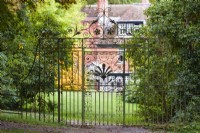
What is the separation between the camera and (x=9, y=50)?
1455 cm

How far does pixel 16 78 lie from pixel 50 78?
2700 millimetres

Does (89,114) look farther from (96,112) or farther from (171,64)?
(171,64)

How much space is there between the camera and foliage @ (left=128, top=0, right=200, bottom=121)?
1188 cm

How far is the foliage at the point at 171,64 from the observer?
1188 cm

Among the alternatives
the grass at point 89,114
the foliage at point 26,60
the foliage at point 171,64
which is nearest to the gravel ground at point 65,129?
the grass at point 89,114

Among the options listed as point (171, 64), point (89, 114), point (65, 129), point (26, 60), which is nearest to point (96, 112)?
point (89, 114)

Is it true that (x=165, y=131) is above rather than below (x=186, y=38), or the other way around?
below

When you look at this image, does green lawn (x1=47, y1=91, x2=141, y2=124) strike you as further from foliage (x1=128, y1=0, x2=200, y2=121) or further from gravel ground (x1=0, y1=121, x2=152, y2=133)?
foliage (x1=128, y1=0, x2=200, y2=121)

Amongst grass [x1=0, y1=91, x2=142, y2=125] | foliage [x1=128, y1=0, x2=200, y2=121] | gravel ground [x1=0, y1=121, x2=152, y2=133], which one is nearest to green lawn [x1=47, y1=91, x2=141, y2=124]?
grass [x1=0, y1=91, x2=142, y2=125]

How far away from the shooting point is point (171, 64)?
12.3 m

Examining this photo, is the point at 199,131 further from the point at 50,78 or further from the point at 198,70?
the point at 50,78

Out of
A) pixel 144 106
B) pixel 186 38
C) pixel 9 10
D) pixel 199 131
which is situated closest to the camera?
pixel 9 10

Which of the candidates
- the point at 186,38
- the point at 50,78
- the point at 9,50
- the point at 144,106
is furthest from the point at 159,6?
the point at 9,50

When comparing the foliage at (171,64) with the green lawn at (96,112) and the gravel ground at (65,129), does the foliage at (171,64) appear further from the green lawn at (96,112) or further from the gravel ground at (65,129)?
the gravel ground at (65,129)
